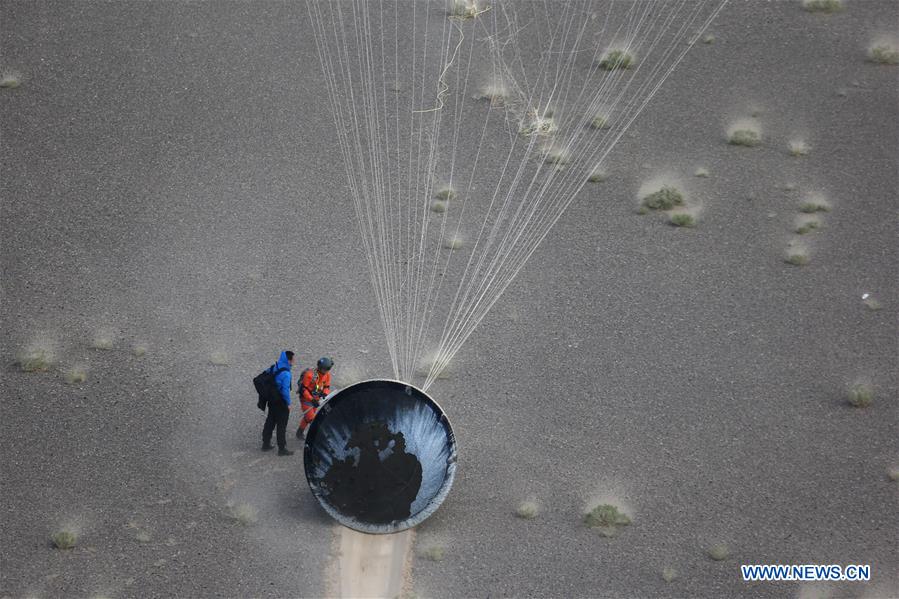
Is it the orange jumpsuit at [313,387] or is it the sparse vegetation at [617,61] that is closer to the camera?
the orange jumpsuit at [313,387]

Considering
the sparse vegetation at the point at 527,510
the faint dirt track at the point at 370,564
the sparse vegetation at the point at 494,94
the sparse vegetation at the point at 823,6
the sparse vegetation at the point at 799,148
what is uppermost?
the sparse vegetation at the point at 823,6

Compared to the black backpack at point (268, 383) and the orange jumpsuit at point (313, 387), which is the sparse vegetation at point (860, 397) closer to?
the orange jumpsuit at point (313, 387)

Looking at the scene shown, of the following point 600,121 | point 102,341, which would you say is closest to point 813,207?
point 600,121

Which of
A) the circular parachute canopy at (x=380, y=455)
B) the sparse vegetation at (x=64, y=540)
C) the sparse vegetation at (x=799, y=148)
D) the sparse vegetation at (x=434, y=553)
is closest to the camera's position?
the circular parachute canopy at (x=380, y=455)

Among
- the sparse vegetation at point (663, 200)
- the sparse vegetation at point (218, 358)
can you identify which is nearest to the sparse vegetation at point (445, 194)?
the sparse vegetation at point (663, 200)

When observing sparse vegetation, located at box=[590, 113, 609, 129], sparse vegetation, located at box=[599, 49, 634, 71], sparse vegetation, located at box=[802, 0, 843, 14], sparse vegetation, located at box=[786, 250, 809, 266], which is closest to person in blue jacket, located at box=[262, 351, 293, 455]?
sparse vegetation, located at box=[786, 250, 809, 266]

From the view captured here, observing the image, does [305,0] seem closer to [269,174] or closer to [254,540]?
[269,174]

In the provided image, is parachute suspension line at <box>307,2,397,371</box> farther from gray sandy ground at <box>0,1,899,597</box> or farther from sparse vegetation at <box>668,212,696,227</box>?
sparse vegetation at <box>668,212,696,227</box>

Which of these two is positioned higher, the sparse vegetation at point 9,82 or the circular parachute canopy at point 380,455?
the sparse vegetation at point 9,82
